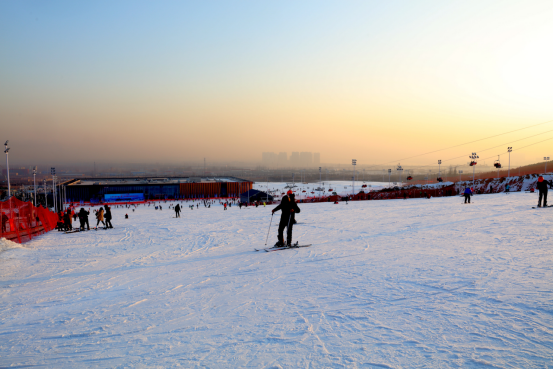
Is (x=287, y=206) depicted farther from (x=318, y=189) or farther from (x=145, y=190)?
(x=318, y=189)

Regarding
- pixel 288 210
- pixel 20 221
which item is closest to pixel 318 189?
pixel 20 221

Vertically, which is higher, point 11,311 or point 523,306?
point 523,306

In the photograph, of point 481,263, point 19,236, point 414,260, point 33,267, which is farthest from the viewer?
point 19,236

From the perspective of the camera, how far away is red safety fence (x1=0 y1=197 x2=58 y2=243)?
11.3 metres

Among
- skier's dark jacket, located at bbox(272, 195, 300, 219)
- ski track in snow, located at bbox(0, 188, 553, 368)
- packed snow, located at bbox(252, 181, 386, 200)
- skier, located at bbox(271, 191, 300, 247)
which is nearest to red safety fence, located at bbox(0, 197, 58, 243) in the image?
ski track in snow, located at bbox(0, 188, 553, 368)

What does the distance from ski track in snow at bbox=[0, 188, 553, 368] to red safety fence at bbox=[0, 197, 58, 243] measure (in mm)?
3848

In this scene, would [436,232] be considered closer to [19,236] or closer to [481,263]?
[481,263]

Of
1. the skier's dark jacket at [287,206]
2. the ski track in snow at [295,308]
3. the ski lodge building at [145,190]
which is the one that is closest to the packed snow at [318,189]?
the ski lodge building at [145,190]

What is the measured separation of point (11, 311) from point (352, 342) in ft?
17.5

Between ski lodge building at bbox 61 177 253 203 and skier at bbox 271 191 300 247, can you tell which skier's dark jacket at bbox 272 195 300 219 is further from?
ski lodge building at bbox 61 177 253 203

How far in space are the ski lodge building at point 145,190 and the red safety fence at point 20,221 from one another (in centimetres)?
6373

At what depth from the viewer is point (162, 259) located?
8.39 m

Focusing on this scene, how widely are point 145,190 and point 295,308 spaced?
82.4 m

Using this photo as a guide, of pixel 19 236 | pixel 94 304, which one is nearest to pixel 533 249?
pixel 94 304
